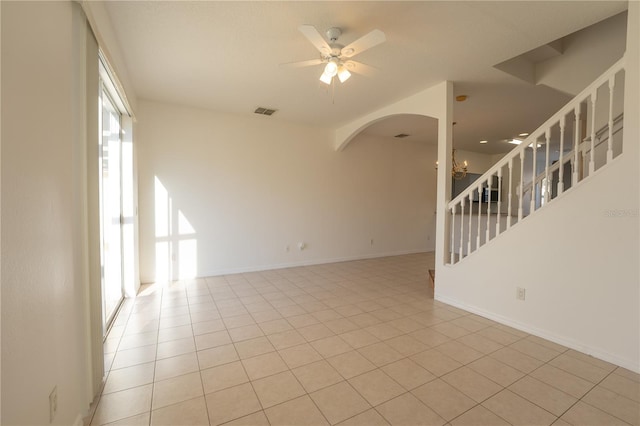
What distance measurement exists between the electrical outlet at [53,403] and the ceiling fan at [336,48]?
2537mm

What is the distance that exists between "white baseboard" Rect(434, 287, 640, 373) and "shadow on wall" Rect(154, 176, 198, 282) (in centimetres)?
394

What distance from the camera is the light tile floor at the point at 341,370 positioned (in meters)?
1.66

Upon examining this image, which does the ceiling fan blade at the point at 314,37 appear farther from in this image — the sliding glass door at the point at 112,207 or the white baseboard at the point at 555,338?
the white baseboard at the point at 555,338

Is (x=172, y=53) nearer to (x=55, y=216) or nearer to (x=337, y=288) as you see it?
(x=55, y=216)

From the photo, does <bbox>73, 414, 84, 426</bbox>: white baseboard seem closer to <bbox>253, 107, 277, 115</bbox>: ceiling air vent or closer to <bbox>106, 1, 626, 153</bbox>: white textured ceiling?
<bbox>106, 1, 626, 153</bbox>: white textured ceiling

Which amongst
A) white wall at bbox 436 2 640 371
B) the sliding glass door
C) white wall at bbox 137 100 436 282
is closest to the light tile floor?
white wall at bbox 436 2 640 371

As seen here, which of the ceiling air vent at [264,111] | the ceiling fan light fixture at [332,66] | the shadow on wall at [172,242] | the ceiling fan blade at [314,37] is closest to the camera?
the ceiling fan blade at [314,37]

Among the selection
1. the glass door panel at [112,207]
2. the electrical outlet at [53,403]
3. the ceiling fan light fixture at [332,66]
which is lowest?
the electrical outlet at [53,403]

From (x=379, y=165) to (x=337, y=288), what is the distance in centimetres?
346

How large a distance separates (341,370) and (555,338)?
A: 204 centimetres

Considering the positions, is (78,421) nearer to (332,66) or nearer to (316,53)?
(332,66)

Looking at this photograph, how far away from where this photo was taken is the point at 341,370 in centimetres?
209

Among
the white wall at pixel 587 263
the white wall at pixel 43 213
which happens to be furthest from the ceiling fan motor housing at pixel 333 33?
the white wall at pixel 587 263

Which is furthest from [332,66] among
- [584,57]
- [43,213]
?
[584,57]
